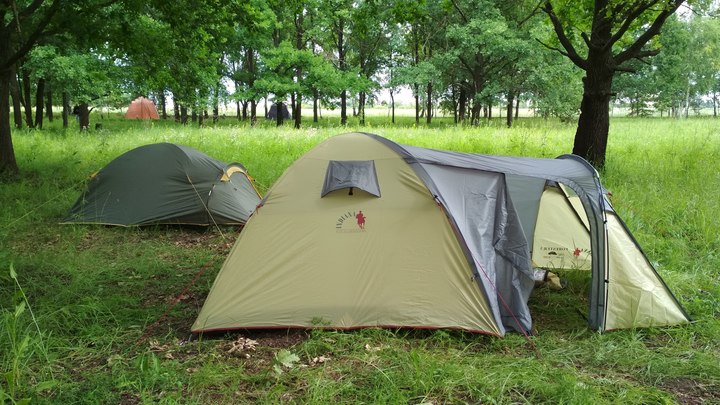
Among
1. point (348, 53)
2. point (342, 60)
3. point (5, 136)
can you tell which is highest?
point (348, 53)

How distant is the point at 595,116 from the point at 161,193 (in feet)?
23.8

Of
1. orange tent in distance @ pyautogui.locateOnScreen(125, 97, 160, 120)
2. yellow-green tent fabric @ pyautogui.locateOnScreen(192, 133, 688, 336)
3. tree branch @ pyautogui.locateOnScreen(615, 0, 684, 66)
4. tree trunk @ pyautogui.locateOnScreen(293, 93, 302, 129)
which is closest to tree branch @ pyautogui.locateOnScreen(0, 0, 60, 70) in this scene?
yellow-green tent fabric @ pyautogui.locateOnScreen(192, 133, 688, 336)

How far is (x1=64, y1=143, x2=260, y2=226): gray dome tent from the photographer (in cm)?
758

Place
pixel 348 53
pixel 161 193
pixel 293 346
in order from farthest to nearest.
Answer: pixel 348 53 → pixel 161 193 → pixel 293 346

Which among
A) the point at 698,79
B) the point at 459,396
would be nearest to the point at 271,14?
the point at 459,396

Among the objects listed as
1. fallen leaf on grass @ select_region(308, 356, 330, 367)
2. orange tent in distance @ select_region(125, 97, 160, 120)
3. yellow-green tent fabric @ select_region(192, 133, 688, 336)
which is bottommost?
fallen leaf on grass @ select_region(308, 356, 330, 367)

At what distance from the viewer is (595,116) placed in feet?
28.5

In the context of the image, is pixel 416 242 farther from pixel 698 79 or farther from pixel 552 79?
pixel 698 79

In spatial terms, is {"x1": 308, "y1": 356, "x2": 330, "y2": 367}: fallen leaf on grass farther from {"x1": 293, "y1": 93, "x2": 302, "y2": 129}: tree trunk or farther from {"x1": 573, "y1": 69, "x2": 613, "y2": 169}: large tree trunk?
{"x1": 293, "y1": 93, "x2": 302, "y2": 129}: tree trunk

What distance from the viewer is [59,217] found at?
26.0ft

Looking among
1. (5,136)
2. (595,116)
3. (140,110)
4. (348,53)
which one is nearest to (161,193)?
(5,136)

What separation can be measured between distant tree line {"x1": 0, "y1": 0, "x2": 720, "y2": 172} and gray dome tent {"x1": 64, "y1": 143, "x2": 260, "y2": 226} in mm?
2694

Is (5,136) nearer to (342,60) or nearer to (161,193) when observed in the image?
(161,193)

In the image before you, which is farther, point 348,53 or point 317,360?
point 348,53
